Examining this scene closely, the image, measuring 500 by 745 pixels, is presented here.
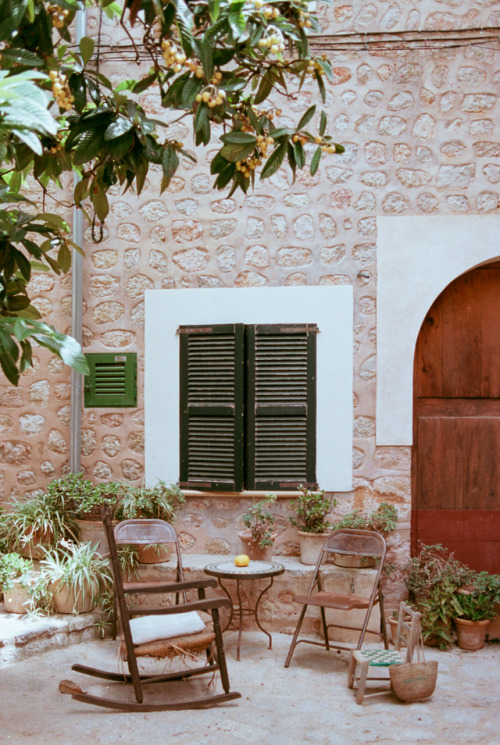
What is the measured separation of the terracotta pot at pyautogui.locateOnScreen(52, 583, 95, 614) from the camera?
4719 mm

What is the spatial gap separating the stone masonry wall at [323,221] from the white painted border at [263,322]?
8cm

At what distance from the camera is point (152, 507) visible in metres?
5.08

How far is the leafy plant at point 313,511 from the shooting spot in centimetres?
498

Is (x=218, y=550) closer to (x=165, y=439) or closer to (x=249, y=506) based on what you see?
(x=249, y=506)

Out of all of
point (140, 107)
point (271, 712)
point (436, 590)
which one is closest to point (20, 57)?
point (140, 107)

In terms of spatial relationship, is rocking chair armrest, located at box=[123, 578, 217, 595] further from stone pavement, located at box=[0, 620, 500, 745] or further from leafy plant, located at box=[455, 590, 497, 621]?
leafy plant, located at box=[455, 590, 497, 621]

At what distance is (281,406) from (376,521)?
979 millimetres

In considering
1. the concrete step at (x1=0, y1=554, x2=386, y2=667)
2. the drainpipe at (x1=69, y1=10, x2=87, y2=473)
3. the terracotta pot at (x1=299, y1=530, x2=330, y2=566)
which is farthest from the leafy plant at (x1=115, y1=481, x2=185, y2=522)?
the terracotta pot at (x1=299, y1=530, x2=330, y2=566)

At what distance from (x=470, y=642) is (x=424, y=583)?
0.43 m

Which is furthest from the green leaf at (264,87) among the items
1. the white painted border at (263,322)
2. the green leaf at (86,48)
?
the white painted border at (263,322)

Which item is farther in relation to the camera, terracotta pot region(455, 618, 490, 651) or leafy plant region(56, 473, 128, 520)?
leafy plant region(56, 473, 128, 520)

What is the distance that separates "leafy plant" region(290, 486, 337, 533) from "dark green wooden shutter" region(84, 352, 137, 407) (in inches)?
53.8

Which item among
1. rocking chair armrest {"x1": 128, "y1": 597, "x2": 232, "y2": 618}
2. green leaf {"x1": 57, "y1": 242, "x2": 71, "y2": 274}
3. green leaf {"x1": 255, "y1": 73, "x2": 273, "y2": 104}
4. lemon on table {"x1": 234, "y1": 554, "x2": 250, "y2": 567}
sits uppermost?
green leaf {"x1": 255, "y1": 73, "x2": 273, "y2": 104}

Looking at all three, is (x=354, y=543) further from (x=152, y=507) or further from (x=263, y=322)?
(x=263, y=322)
